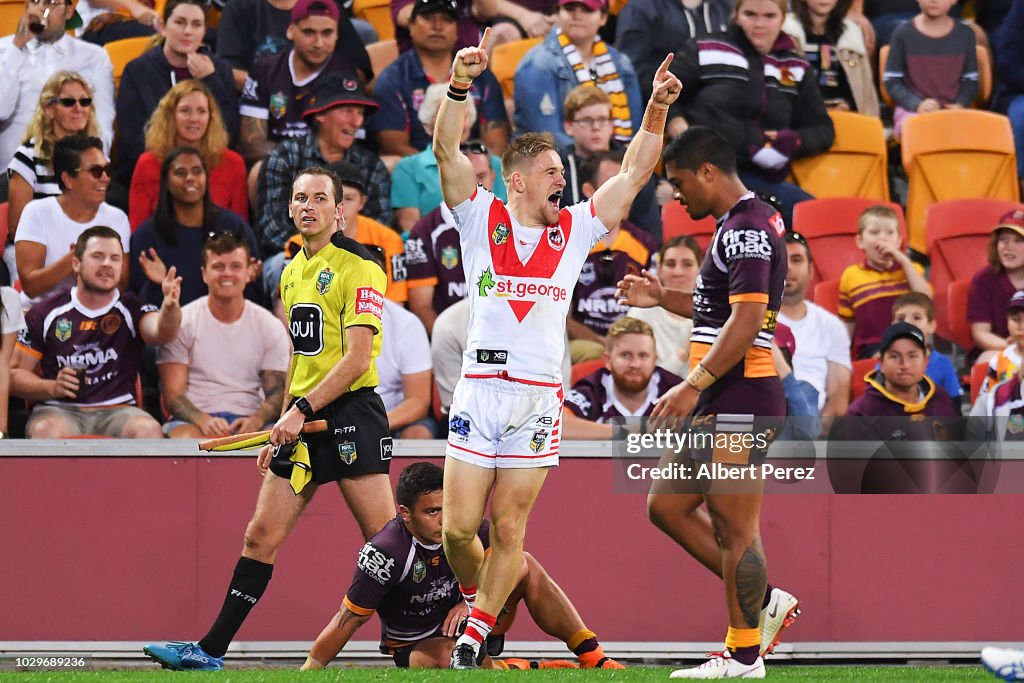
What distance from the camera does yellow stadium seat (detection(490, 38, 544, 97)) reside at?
1184 cm

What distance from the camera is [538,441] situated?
229 inches

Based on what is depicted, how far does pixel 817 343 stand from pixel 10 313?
511 cm

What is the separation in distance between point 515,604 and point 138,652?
2.15 metres

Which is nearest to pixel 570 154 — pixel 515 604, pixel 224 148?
pixel 224 148

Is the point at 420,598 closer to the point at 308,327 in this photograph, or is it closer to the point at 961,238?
the point at 308,327

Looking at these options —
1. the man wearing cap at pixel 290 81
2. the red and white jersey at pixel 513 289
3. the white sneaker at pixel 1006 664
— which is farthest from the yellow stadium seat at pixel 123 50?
the white sneaker at pixel 1006 664

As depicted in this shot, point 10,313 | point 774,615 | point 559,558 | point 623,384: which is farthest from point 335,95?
point 774,615

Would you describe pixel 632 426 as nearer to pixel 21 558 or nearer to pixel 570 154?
pixel 570 154

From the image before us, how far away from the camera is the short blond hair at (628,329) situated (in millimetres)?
8523

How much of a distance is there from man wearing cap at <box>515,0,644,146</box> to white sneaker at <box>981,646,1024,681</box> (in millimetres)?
6388

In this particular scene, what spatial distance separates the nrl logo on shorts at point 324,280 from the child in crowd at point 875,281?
4.75 metres

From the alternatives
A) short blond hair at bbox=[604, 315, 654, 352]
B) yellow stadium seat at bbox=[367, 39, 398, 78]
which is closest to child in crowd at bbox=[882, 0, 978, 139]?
yellow stadium seat at bbox=[367, 39, 398, 78]

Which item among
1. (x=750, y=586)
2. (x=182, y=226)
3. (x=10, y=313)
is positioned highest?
(x=182, y=226)

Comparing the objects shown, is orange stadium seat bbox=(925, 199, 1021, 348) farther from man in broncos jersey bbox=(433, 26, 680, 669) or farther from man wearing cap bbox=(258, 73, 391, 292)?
man in broncos jersey bbox=(433, 26, 680, 669)
